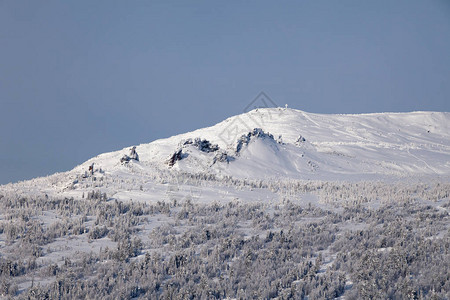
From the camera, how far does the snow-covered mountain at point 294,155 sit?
29345 mm

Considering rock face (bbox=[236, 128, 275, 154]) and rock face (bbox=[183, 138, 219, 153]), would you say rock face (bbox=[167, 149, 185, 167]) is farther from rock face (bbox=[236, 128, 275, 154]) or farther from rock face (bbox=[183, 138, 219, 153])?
rock face (bbox=[236, 128, 275, 154])

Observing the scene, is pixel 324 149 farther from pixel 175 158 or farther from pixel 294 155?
pixel 175 158

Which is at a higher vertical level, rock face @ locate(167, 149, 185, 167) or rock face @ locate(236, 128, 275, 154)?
rock face @ locate(236, 128, 275, 154)

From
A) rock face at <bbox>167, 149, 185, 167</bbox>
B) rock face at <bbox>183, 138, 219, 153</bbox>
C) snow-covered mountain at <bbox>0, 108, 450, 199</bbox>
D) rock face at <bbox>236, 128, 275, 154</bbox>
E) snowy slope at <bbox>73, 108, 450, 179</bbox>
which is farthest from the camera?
rock face at <bbox>236, 128, 275, 154</bbox>

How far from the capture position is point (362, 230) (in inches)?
523

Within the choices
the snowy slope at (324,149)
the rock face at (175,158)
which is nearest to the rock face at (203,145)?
the snowy slope at (324,149)

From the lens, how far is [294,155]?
1560 inches

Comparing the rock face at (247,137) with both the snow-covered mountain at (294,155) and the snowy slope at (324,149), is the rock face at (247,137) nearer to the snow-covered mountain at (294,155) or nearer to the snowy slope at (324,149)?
the snow-covered mountain at (294,155)

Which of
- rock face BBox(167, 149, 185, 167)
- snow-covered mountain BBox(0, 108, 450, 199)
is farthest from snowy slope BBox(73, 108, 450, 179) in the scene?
rock face BBox(167, 149, 185, 167)

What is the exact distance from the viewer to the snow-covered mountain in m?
29.3

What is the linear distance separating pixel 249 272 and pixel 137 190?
12389mm

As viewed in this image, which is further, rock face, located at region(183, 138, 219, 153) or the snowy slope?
rock face, located at region(183, 138, 219, 153)

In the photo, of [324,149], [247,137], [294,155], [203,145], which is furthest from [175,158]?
[324,149]

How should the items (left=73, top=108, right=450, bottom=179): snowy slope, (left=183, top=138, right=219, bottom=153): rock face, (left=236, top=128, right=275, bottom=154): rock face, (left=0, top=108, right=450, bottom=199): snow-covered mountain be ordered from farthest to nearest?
(left=236, top=128, right=275, bottom=154): rock face
(left=183, top=138, right=219, bottom=153): rock face
(left=73, top=108, right=450, bottom=179): snowy slope
(left=0, top=108, right=450, bottom=199): snow-covered mountain
